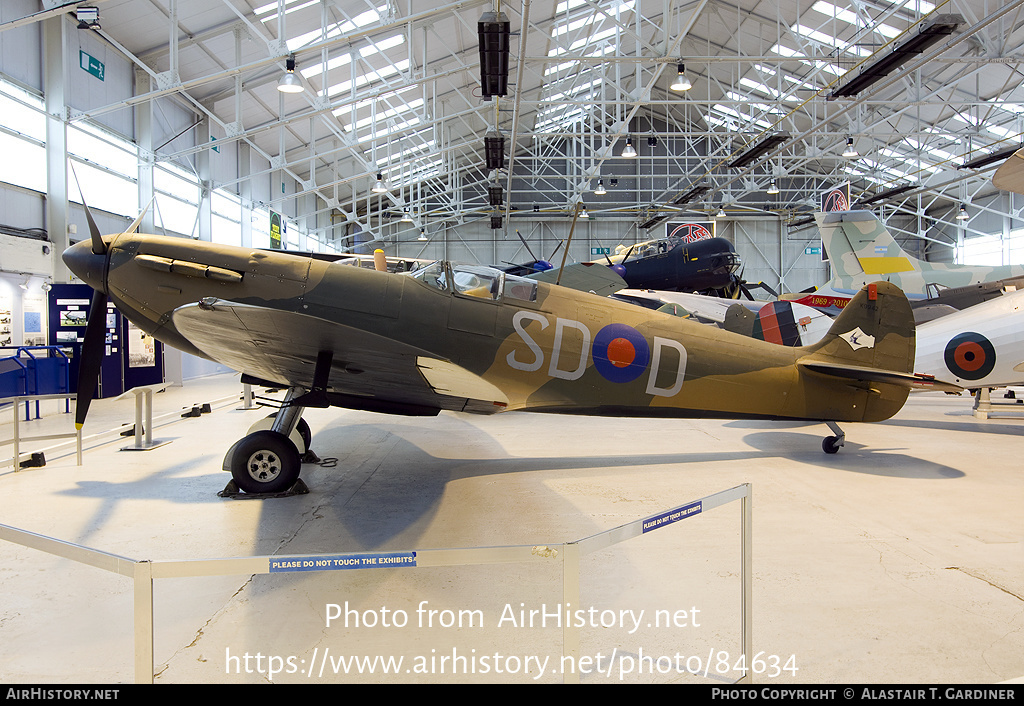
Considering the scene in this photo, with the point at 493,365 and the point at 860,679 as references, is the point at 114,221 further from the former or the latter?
the point at 860,679

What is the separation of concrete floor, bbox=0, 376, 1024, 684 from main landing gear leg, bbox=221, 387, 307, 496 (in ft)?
0.56

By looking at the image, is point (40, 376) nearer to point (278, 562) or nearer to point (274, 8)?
point (278, 562)

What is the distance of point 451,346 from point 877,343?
15.5 feet

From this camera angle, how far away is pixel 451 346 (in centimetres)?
516

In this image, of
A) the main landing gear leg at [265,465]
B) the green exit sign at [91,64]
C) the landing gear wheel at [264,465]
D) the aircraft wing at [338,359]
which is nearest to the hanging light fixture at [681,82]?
the aircraft wing at [338,359]

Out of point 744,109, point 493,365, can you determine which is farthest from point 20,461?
point 744,109

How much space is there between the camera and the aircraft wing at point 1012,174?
17.6 feet

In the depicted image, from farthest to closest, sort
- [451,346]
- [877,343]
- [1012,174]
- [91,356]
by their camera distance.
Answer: [877,343]
[1012,174]
[451,346]
[91,356]

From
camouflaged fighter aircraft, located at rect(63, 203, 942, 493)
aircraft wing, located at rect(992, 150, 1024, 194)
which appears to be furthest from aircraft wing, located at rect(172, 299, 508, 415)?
aircraft wing, located at rect(992, 150, 1024, 194)

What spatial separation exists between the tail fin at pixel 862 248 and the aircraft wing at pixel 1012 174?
29.9 feet

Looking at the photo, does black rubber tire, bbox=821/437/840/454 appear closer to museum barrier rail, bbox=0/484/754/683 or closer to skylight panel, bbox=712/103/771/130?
museum barrier rail, bbox=0/484/754/683

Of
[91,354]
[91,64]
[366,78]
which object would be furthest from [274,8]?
[91,354]

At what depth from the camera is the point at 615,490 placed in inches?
200

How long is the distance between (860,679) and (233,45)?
16824mm
